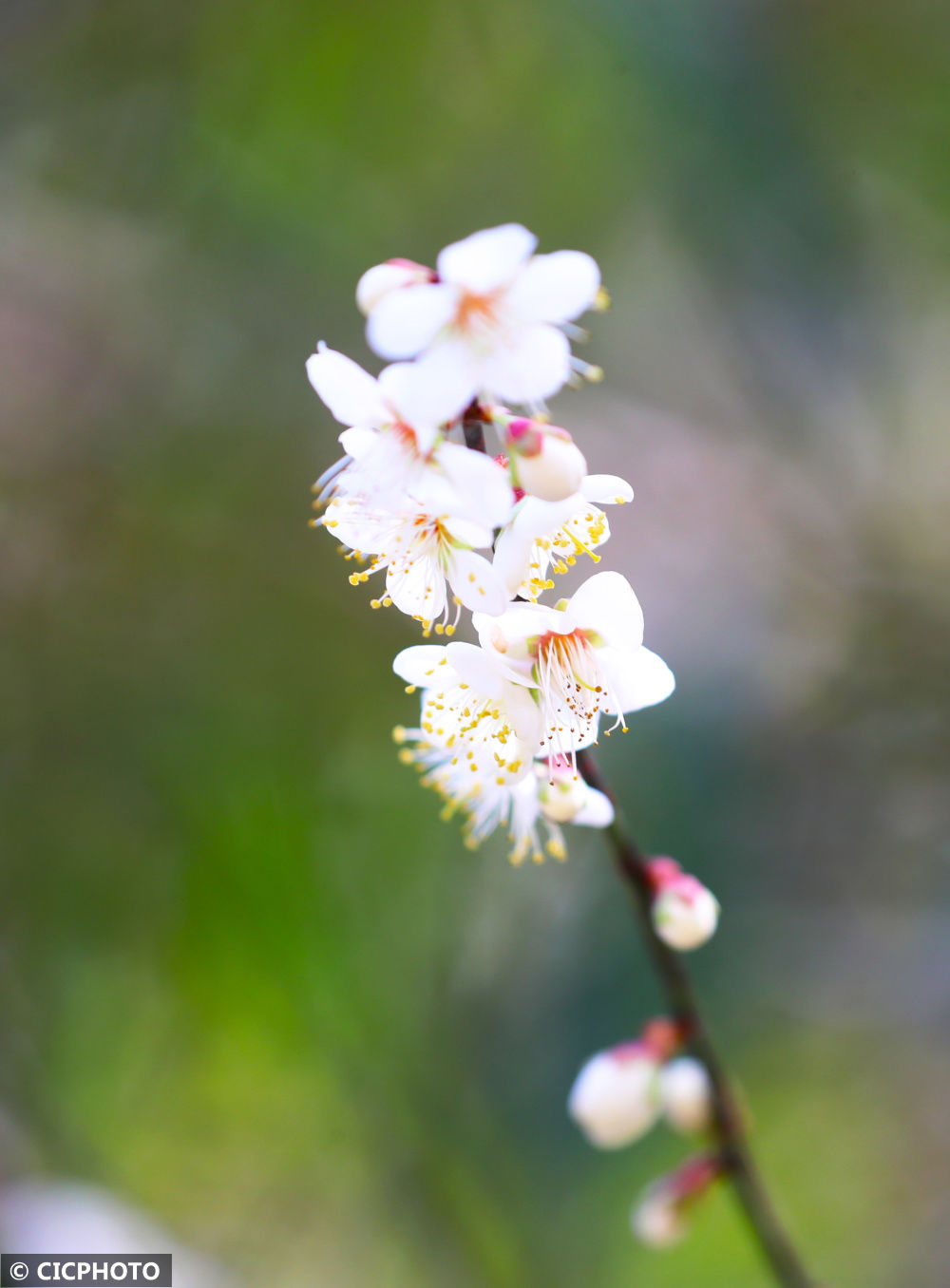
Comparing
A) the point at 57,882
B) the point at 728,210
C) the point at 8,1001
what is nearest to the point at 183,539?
the point at 57,882

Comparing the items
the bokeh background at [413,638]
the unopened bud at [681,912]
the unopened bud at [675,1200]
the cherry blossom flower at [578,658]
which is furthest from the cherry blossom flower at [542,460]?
the bokeh background at [413,638]

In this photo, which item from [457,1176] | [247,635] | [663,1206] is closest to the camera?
[663,1206]

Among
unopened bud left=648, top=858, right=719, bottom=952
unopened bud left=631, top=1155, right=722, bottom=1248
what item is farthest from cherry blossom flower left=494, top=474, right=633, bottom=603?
unopened bud left=631, top=1155, right=722, bottom=1248

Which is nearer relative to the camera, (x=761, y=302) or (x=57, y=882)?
(x=57, y=882)

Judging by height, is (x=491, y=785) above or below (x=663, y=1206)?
above

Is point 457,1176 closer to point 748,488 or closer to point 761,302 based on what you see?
point 748,488
